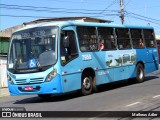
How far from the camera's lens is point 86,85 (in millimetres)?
15180

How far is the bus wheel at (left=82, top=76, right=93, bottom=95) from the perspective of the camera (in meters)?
15.0

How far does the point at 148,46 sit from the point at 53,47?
312 inches

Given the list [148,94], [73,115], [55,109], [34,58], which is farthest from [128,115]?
[34,58]

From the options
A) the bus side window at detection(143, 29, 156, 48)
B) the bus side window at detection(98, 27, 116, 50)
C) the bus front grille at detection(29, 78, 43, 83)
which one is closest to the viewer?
the bus front grille at detection(29, 78, 43, 83)

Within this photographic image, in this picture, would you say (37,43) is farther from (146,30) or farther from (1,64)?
(1,64)

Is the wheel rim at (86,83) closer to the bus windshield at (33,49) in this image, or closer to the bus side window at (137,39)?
the bus windshield at (33,49)

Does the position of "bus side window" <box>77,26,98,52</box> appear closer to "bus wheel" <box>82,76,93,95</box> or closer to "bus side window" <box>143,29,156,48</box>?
"bus wheel" <box>82,76,93,95</box>

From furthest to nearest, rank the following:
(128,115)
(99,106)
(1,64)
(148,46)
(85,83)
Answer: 1. (1,64)
2. (148,46)
3. (85,83)
4. (99,106)
5. (128,115)

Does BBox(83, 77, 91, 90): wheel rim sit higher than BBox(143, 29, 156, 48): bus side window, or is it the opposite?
BBox(143, 29, 156, 48): bus side window

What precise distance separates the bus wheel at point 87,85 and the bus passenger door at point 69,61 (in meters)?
0.42

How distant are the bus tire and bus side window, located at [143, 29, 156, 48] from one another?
596 cm

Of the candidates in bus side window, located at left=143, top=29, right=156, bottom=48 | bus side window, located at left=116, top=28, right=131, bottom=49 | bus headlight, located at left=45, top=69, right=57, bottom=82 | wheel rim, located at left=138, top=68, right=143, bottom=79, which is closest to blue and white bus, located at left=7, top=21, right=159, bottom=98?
bus headlight, located at left=45, top=69, right=57, bottom=82

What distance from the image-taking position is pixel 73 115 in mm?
10430

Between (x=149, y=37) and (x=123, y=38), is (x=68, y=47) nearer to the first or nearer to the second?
(x=123, y=38)
